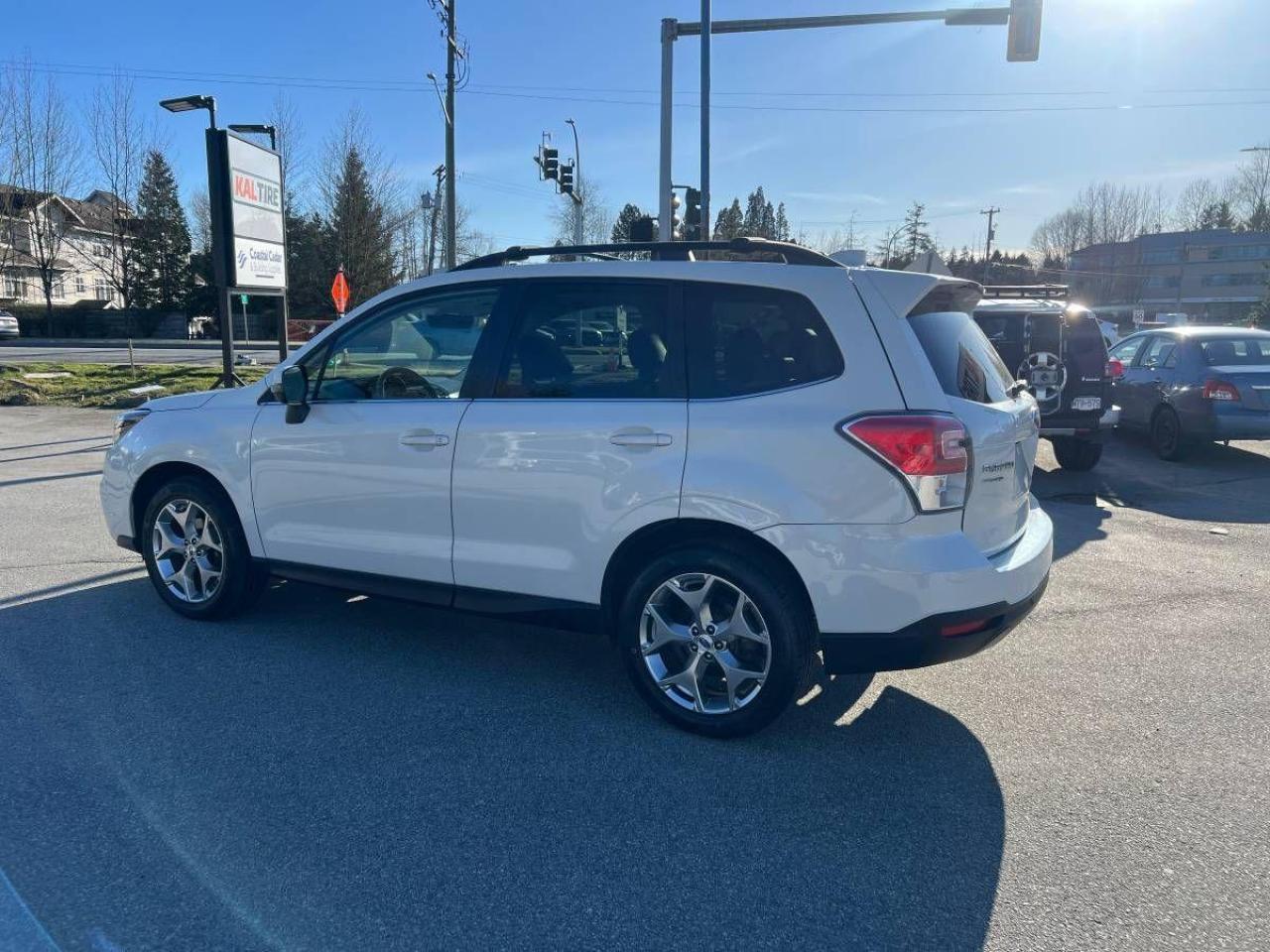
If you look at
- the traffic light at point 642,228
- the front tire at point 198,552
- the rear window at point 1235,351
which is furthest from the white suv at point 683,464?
the rear window at point 1235,351

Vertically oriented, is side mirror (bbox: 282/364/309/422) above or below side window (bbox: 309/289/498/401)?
below

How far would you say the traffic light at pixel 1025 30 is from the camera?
12.1 meters

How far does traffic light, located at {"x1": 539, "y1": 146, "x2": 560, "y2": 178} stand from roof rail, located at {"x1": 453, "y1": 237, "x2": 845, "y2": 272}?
1559 centimetres

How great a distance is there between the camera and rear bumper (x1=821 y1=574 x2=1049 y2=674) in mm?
3303

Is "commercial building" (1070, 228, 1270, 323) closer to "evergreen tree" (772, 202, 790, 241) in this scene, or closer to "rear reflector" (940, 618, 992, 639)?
"evergreen tree" (772, 202, 790, 241)

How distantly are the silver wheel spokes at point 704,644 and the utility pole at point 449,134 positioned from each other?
17039 mm

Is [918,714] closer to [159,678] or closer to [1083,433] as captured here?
[159,678]

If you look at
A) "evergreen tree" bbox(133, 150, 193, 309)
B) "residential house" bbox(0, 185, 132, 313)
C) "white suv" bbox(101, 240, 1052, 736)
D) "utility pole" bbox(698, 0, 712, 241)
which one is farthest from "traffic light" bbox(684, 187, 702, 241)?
"evergreen tree" bbox(133, 150, 193, 309)

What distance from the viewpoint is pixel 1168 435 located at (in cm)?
1105

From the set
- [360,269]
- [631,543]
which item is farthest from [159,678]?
[360,269]

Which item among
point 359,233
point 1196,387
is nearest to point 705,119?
point 1196,387

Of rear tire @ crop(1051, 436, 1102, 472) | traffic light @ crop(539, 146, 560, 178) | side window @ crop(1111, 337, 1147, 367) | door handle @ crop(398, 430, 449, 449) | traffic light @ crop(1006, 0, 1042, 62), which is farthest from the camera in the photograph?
traffic light @ crop(539, 146, 560, 178)

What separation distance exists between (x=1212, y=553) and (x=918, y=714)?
14.0 ft

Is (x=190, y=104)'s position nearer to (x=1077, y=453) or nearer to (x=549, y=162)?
(x=549, y=162)
